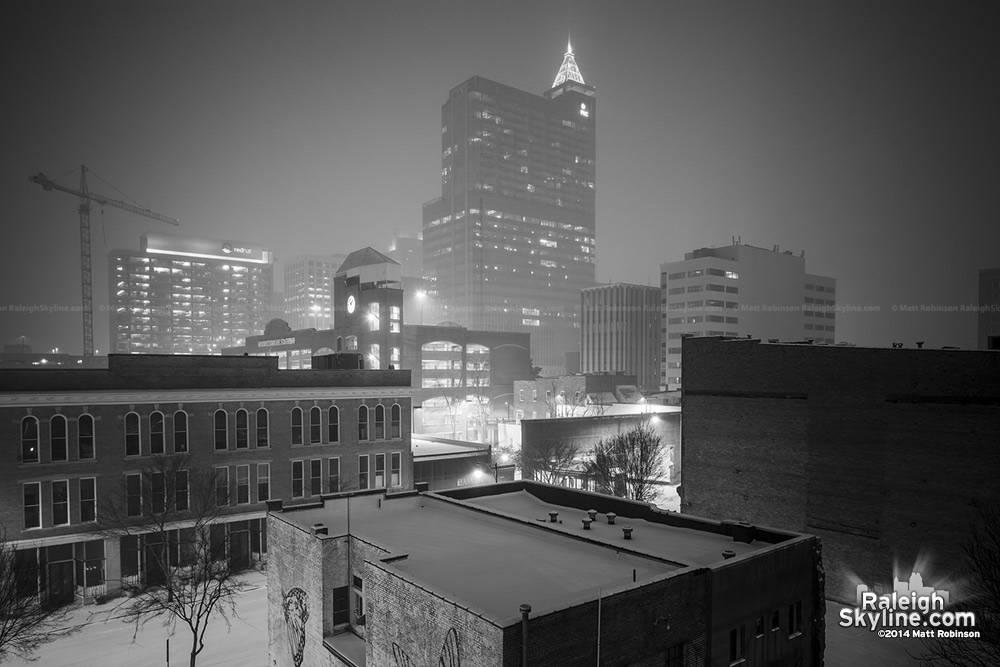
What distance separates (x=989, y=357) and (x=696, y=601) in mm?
19172

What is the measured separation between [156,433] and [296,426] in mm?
7606

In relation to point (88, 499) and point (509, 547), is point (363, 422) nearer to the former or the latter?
point (88, 499)

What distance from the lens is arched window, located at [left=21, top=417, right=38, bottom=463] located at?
2858 centimetres

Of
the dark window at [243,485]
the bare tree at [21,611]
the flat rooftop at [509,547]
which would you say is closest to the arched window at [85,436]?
the bare tree at [21,611]

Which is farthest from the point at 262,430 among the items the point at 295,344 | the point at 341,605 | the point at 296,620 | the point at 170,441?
the point at 295,344

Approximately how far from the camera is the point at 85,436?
1185 inches

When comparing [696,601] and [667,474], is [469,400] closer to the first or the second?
[667,474]

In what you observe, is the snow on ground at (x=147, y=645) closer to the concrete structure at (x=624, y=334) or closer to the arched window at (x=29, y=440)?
the arched window at (x=29, y=440)

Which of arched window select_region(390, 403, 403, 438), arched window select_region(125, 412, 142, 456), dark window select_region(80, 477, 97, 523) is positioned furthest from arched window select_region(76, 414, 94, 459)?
arched window select_region(390, 403, 403, 438)

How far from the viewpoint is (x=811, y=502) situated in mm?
28562

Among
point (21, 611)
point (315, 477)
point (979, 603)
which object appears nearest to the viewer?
point (21, 611)

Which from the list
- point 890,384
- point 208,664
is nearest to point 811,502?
point 890,384

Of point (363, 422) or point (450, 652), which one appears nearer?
point (450, 652)

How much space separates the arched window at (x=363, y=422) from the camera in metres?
38.9
